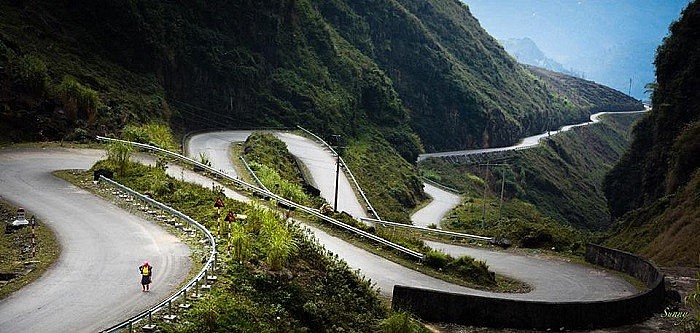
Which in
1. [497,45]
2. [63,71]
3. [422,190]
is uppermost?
[497,45]

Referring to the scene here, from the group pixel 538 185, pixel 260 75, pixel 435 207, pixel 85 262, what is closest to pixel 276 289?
pixel 85 262

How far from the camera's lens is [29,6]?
43.0 m

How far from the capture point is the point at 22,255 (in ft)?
49.1

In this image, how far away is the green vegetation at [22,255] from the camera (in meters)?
13.2

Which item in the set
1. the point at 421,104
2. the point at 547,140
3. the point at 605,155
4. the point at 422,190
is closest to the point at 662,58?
the point at 422,190

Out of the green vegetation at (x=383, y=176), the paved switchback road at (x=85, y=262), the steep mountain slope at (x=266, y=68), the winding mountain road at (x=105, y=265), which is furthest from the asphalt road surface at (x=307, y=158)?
the paved switchback road at (x=85, y=262)

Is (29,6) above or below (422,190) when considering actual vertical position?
above

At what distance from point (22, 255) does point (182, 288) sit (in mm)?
5086

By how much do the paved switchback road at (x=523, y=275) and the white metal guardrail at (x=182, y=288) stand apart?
575 cm

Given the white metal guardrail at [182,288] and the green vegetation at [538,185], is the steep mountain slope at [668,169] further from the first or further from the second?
the white metal guardrail at [182,288]

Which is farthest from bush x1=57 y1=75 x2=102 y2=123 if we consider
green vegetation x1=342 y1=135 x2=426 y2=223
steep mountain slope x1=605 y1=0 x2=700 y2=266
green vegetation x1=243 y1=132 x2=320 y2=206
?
steep mountain slope x1=605 y1=0 x2=700 y2=266

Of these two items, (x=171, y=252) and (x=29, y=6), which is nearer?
(x=171, y=252)

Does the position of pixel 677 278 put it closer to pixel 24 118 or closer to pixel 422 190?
pixel 24 118

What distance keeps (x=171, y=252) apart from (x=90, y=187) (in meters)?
8.51
